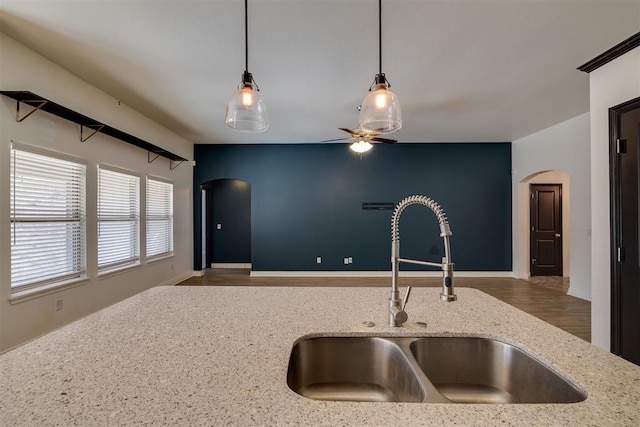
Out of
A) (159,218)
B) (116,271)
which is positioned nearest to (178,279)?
(159,218)

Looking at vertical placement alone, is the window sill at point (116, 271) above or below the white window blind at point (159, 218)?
below

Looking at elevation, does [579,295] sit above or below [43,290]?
below

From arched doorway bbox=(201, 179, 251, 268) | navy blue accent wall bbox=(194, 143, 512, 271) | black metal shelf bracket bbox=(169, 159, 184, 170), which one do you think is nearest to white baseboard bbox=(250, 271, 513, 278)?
navy blue accent wall bbox=(194, 143, 512, 271)

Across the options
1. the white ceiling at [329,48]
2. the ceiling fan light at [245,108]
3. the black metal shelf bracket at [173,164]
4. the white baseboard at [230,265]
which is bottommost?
the white baseboard at [230,265]

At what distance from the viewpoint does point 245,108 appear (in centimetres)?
151

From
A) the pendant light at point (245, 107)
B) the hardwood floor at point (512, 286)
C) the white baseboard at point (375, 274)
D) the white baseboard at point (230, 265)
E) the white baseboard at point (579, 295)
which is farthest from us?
the white baseboard at point (230, 265)

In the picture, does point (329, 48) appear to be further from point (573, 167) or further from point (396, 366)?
point (573, 167)

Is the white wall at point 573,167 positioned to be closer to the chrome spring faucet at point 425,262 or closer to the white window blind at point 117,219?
the chrome spring faucet at point 425,262

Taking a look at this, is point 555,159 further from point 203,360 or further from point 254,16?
point 203,360

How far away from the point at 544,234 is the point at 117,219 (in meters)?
8.01

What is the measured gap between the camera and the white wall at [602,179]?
2.48 m

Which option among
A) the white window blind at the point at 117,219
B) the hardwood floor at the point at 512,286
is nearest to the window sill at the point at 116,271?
the white window blind at the point at 117,219

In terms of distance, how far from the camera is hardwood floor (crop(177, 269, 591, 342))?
3.79 metres

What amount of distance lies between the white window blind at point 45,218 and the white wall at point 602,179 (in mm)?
5351
